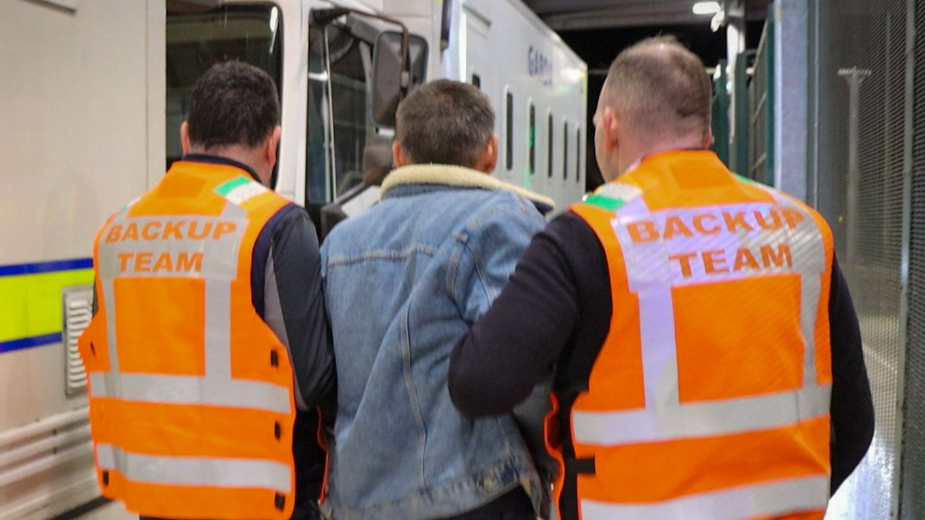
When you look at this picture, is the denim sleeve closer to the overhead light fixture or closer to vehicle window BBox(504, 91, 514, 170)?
vehicle window BBox(504, 91, 514, 170)

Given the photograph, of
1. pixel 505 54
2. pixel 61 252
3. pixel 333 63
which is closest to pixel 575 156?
pixel 505 54

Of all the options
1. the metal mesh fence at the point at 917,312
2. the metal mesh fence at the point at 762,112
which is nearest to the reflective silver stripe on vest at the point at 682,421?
the metal mesh fence at the point at 917,312

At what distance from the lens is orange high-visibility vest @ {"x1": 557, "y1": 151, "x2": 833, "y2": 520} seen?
1718mm

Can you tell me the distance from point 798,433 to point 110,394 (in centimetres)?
153

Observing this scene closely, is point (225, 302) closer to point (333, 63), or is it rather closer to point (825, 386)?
point (825, 386)

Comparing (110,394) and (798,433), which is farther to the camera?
(110,394)

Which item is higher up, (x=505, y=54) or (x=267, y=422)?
(x=505, y=54)

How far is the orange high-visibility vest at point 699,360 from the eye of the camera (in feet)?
5.64

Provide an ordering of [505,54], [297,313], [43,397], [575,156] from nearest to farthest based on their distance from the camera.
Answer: [297,313]
[43,397]
[505,54]
[575,156]

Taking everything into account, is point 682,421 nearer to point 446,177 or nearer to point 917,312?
point 446,177

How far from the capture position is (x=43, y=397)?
90.8 inches

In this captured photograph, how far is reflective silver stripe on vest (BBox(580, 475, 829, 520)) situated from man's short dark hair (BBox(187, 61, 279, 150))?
1.19 m

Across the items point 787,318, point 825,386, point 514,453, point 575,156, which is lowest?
point 514,453

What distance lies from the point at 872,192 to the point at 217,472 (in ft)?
7.70
